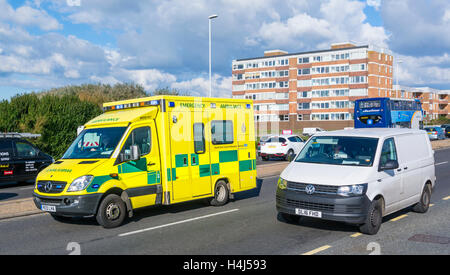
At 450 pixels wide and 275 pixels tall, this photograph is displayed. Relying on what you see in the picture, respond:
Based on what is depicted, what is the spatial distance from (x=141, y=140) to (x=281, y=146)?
1696cm

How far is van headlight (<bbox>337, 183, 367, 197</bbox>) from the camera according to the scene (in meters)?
7.27

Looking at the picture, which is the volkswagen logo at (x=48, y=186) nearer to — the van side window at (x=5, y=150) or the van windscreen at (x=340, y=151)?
the van windscreen at (x=340, y=151)

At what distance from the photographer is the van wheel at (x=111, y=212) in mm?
8312

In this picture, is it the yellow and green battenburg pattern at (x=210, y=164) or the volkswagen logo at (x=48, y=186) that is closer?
the volkswagen logo at (x=48, y=186)

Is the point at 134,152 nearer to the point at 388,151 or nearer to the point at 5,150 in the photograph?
the point at 388,151

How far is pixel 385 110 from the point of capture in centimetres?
3325

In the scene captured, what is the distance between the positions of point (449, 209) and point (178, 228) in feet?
21.2

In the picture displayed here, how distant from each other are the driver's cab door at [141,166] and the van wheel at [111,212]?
0.31 meters

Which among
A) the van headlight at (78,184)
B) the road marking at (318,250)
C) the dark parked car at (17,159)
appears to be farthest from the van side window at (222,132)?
the dark parked car at (17,159)

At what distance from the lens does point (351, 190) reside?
728 centimetres

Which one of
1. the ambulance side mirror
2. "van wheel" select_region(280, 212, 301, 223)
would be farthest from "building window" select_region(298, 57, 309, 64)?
the ambulance side mirror

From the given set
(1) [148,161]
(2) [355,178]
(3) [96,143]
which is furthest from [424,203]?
(3) [96,143]
